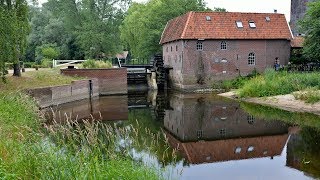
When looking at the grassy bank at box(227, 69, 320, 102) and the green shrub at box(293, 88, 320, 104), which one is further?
the grassy bank at box(227, 69, 320, 102)

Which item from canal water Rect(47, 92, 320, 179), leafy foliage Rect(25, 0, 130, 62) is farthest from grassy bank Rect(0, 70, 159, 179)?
leafy foliage Rect(25, 0, 130, 62)

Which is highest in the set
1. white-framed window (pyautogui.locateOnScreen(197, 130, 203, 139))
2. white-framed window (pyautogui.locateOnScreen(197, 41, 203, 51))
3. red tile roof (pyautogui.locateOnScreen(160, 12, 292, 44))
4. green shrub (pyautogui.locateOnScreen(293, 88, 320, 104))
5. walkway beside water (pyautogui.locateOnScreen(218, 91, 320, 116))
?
red tile roof (pyautogui.locateOnScreen(160, 12, 292, 44))

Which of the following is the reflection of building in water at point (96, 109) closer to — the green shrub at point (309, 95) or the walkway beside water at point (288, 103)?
the walkway beside water at point (288, 103)

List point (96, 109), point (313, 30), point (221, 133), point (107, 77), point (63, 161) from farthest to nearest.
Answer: point (107, 77), point (313, 30), point (96, 109), point (221, 133), point (63, 161)

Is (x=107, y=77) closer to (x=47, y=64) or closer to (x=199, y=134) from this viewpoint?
(x=47, y=64)

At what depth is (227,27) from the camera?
1356 inches

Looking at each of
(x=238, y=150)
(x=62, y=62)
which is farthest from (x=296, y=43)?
(x=238, y=150)

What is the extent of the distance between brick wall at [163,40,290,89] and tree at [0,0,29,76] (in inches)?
575

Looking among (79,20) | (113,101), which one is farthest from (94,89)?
(79,20)

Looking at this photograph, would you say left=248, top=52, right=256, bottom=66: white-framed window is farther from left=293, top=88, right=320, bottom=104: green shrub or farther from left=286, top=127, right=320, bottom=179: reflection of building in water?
left=286, top=127, right=320, bottom=179: reflection of building in water

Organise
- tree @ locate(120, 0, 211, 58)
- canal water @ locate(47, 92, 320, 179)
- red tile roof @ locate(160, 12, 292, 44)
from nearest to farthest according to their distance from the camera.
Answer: canal water @ locate(47, 92, 320, 179)
red tile roof @ locate(160, 12, 292, 44)
tree @ locate(120, 0, 211, 58)

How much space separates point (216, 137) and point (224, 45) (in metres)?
19.6

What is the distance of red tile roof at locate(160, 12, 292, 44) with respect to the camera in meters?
33.5

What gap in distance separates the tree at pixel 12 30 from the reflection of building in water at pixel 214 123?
353 inches
